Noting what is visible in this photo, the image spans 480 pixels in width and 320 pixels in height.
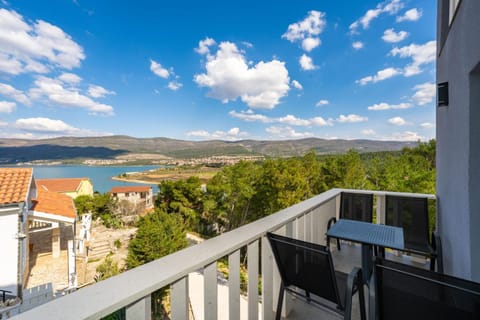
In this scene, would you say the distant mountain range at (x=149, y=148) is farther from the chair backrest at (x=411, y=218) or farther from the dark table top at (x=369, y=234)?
the dark table top at (x=369, y=234)

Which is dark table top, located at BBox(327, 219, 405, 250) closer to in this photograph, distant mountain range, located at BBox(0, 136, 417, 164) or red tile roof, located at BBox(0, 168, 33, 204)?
red tile roof, located at BBox(0, 168, 33, 204)

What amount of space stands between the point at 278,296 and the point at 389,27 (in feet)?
38.5

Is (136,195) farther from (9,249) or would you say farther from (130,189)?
(9,249)

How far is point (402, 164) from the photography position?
14.0 meters

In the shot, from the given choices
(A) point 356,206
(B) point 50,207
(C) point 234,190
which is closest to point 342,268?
(A) point 356,206

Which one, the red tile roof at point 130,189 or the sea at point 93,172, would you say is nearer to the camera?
the sea at point 93,172

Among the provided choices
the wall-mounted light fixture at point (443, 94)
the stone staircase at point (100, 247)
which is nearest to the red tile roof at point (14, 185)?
the wall-mounted light fixture at point (443, 94)

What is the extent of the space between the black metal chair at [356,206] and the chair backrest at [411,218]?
0.23 meters

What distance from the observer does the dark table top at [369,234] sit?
1986 millimetres

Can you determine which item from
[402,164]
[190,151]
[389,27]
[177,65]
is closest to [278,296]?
[389,27]

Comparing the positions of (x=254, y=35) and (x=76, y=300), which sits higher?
(x=254, y=35)

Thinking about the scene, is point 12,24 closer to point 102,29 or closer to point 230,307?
point 102,29

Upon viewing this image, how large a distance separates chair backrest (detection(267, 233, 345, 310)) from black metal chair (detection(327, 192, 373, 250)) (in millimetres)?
2044

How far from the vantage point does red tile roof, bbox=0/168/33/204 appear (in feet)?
13.3
